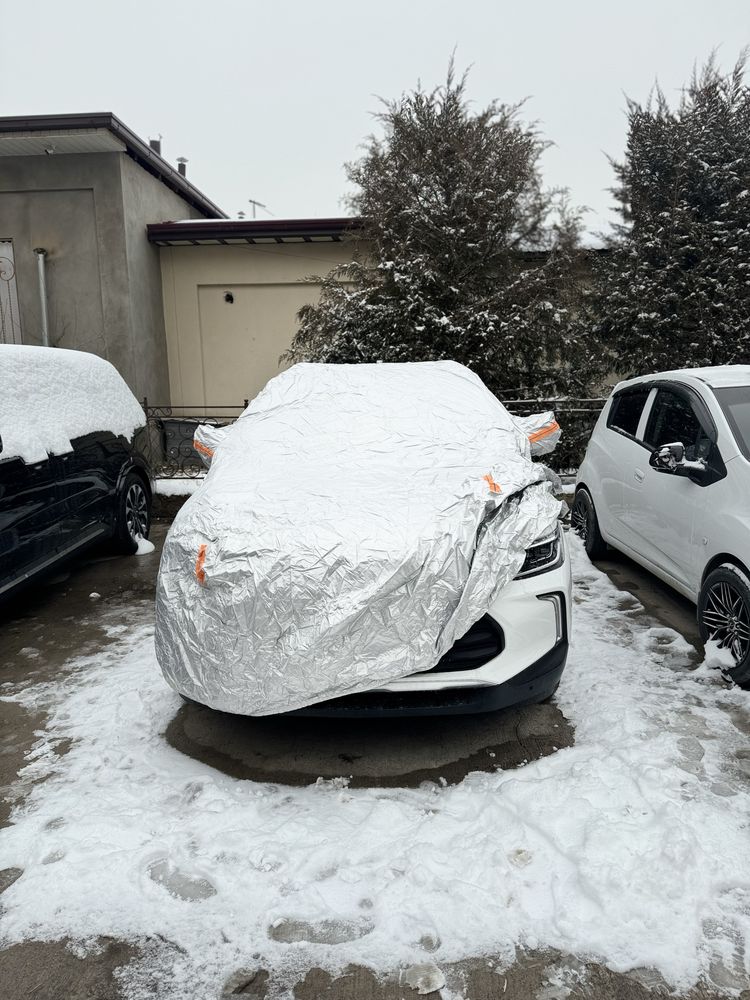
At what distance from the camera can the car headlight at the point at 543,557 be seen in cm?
318

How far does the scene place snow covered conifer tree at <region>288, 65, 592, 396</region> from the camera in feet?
33.1

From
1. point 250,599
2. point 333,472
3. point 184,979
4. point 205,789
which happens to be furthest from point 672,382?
point 184,979

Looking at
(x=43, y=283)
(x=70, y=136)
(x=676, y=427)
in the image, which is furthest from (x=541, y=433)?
(x=43, y=283)

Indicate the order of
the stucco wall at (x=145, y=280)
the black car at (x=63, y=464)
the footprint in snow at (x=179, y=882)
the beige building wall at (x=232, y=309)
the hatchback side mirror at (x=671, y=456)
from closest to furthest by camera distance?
1. the footprint in snow at (x=179, y=882)
2. the hatchback side mirror at (x=671, y=456)
3. the black car at (x=63, y=464)
4. the stucco wall at (x=145, y=280)
5. the beige building wall at (x=232, y=309)

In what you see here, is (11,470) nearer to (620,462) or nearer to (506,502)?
(506,502)

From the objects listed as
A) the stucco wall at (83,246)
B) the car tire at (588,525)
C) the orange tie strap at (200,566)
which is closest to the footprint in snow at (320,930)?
the orange tie strap at (200,566)

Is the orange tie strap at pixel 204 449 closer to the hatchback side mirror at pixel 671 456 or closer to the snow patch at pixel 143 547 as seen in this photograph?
the snow patch at pixel 143 547

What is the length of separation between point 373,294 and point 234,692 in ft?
27.3

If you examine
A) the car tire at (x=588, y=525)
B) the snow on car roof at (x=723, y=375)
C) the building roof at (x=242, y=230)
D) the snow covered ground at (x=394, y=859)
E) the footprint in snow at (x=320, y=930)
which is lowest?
the footprint in snow at (x=320, y=930)

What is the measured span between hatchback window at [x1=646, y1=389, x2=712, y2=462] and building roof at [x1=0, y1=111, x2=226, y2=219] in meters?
9.00

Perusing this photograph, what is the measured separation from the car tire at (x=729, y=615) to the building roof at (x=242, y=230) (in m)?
9.82

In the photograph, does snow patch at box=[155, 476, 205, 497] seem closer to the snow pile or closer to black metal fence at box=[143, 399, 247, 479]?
black metal fence at box=[143, 399, 247, 479]

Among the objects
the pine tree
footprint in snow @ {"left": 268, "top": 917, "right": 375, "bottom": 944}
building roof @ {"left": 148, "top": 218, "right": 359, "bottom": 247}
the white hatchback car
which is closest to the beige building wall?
building roof @ {"left": 148, "top": 218, "right": 359, "bottom": 247}

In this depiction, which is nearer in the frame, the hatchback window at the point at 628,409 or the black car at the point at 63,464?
the black car at the point at 63,464
